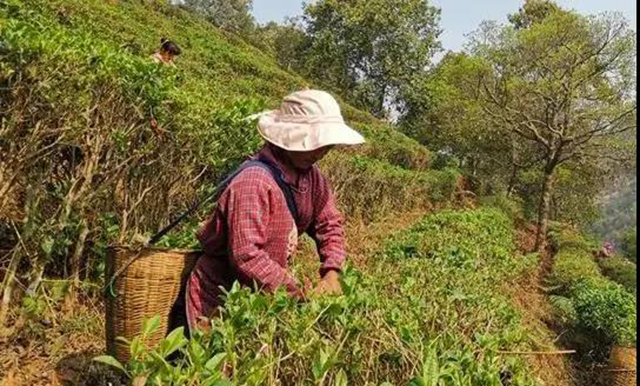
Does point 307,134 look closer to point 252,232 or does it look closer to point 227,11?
point 252,232

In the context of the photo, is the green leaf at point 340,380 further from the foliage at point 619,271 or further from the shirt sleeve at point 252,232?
the foliage at point 619,271

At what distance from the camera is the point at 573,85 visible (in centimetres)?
1825

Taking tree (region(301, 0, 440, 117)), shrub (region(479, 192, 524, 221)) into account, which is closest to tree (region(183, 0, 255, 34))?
tree (region(301, 0, 440, 117))

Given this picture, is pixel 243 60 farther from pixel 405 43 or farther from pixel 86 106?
pixel 86 106

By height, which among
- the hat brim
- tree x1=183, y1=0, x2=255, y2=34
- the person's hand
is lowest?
the person's hand

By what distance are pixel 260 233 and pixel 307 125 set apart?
1.53 feet

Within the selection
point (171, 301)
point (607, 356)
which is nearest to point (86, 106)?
point (171, 301)

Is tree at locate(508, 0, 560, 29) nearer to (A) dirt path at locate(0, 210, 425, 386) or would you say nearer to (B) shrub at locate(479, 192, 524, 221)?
(B) shrub at locate(479, 192, 524, 221)

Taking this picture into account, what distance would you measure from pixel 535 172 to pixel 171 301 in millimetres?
28739

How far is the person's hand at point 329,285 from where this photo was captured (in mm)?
2280

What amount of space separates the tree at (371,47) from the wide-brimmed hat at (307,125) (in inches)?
1447

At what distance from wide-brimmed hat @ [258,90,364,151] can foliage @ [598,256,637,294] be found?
17208 millimetres

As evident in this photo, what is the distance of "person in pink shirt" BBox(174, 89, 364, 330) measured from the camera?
7.31 feet

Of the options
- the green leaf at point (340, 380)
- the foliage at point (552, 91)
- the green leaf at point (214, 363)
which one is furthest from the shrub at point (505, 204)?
the green leaf at point (214, 363)
